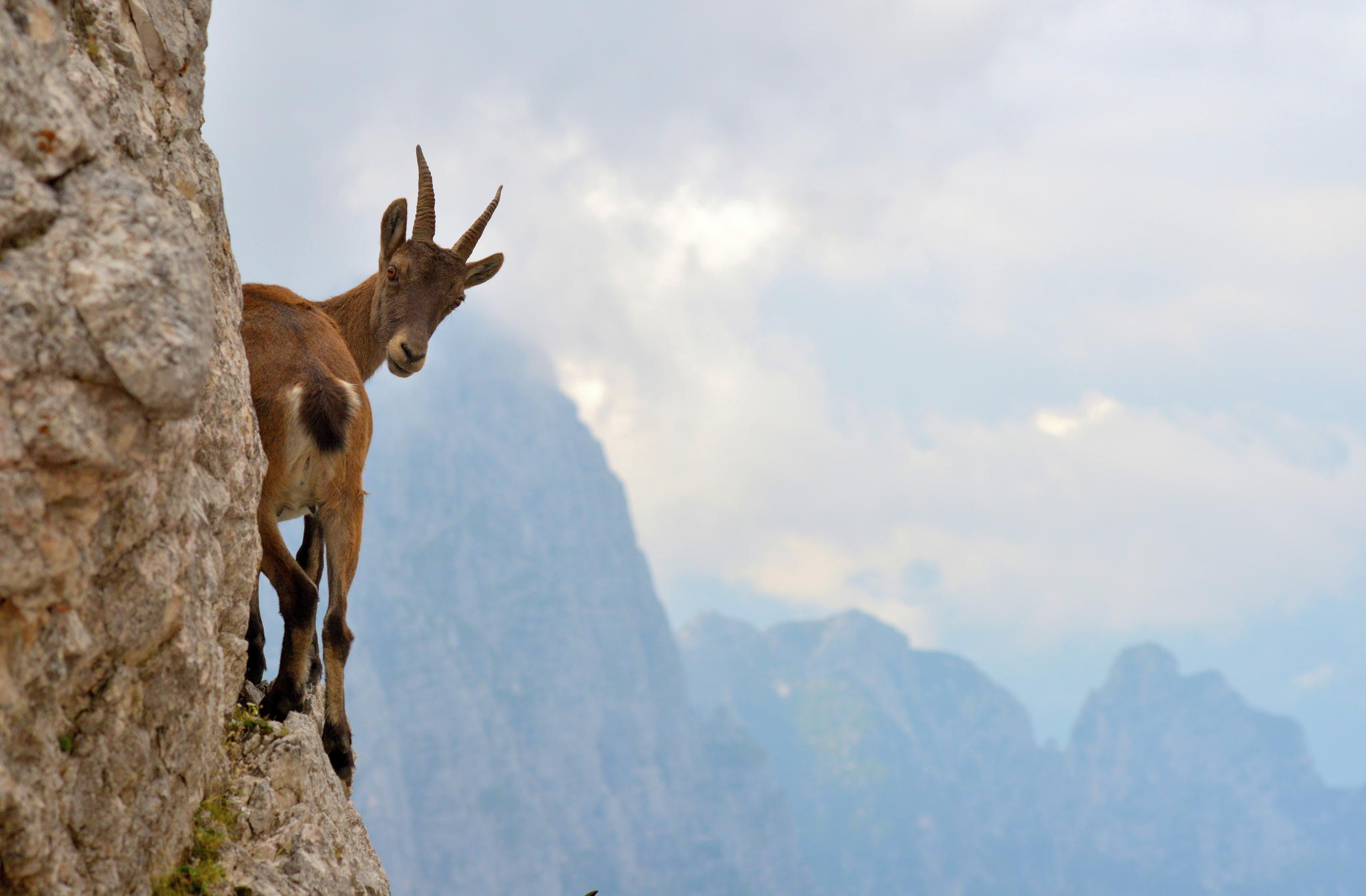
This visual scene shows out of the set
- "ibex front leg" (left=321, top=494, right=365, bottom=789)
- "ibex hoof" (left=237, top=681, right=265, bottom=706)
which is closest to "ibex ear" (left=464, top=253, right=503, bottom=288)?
"ibex front leg" (left=321, top=494, right=365, bottom=789)

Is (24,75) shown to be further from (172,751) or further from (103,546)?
(172,751)

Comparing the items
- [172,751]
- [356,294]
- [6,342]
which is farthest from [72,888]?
[356,294]

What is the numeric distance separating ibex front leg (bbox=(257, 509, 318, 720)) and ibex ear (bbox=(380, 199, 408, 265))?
13.0 feet

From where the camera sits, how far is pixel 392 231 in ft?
37.9

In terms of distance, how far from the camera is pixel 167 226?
555 centimetres

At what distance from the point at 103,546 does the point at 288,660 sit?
3.15 m

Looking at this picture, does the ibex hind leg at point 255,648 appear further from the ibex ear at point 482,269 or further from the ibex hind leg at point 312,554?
the ibex ear at point 482,269

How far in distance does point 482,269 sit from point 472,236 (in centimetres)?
66

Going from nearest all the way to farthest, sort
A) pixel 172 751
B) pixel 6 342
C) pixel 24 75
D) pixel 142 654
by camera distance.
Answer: pixel 6 342
pixel 24 75
pixel 142 654
pixel 172 751

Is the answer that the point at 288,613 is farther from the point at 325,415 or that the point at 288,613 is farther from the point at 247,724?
the point at 325,415

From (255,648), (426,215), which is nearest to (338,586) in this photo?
(255,648)

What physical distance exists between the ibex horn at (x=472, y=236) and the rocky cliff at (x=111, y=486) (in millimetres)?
4217

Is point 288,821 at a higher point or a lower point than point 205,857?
higher

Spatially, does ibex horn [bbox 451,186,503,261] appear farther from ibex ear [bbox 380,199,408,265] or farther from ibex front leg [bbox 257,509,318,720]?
ibex front leg [bbox 257,509,318,720]
